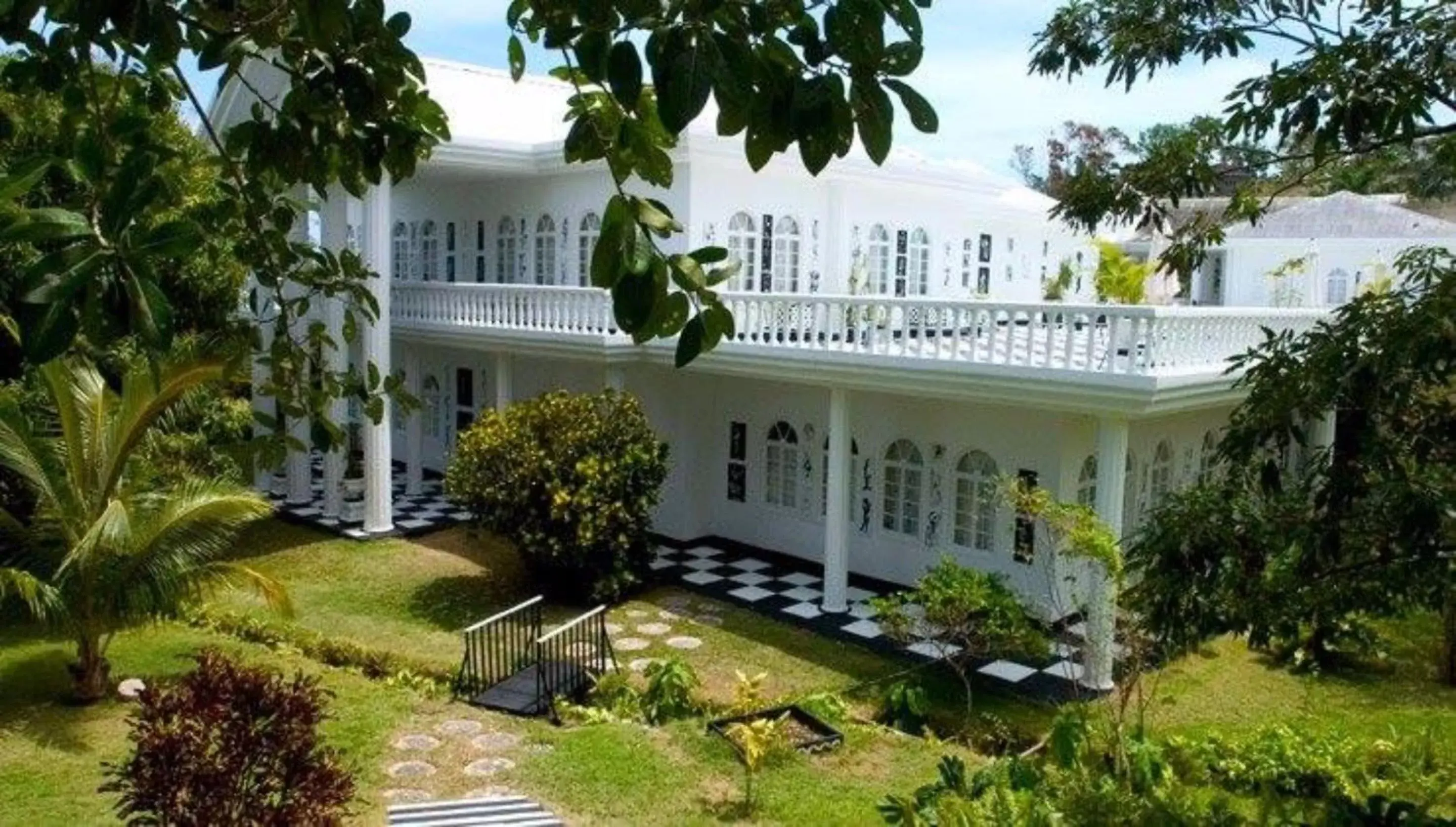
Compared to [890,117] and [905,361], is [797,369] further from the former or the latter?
[890,117]

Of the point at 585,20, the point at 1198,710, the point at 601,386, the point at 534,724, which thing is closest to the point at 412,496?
the point at 601,386

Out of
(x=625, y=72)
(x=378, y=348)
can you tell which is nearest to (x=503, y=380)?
(x=378, y=348)

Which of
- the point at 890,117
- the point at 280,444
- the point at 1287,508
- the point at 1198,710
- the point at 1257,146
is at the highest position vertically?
the point at 1257,146

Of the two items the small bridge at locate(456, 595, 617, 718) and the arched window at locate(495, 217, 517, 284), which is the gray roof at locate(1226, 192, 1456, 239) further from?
the small bridge at locate(456, 595, 617, 718)

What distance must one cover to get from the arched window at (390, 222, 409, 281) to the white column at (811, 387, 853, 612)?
37.4 feet

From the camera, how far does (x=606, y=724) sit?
9086 mm

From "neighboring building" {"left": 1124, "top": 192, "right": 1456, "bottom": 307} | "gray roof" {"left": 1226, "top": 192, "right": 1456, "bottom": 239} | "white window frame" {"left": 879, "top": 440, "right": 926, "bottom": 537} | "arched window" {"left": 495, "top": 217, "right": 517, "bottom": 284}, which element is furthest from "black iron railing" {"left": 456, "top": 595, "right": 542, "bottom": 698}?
"gray roof" {"left": 1226, "top": 192, "right": 1456, "bottom": 239}

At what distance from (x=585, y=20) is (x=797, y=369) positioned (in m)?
10.9

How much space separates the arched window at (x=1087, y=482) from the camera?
12.2 metres

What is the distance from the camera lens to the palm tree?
29.8ft

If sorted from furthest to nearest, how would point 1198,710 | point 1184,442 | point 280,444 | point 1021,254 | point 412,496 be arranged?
point 1021,254
point 412,496
point 1184,442
point 1198,710
point 280,444

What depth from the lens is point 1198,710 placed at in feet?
32.9

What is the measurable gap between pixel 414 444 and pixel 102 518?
9721 millimetres

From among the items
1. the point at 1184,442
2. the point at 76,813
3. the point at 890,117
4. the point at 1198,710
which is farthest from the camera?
the point at 1184,442
